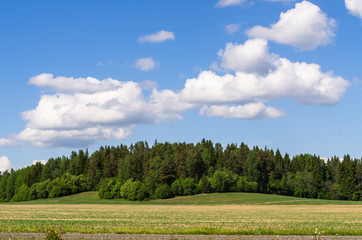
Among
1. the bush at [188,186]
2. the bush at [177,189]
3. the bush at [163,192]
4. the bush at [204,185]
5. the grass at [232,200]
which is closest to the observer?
the grass at [232,200]

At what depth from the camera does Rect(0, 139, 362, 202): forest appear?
5413 inches

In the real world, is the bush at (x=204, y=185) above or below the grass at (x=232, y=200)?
above

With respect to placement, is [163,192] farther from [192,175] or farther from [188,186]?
[192,175]

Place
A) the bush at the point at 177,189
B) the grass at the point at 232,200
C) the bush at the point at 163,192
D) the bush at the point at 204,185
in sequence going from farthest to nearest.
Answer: the bush at the point at 204,185, the bush at the point at 177,189, the bush at the point at 163,192, the grass at the point at 232,200

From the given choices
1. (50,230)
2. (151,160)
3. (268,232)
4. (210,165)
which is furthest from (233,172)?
(50,230)

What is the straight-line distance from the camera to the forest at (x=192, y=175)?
137500mm

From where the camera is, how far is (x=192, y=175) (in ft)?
480

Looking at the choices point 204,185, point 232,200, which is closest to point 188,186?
point 204,185

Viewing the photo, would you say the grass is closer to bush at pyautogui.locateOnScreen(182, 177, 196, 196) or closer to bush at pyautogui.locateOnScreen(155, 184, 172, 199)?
bush at pyautogui.locateOnScreen(155, 184, 172, 199)

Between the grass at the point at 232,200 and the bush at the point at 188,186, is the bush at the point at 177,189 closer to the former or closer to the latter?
the bush at the point at 188,186

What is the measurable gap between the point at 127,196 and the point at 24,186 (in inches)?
2557

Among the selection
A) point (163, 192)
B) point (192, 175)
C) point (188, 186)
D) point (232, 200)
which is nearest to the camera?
point (232, 200)

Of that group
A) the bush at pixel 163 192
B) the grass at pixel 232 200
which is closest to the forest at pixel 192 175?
the bush at pixel 163 192

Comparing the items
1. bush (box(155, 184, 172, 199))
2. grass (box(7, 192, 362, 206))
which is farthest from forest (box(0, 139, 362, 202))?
grass (box(7, 192, 362, 206))
